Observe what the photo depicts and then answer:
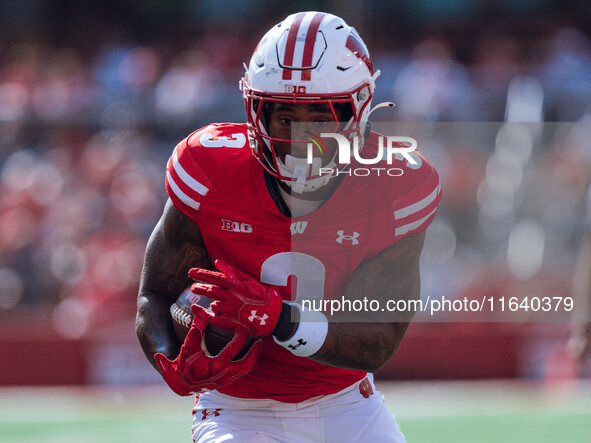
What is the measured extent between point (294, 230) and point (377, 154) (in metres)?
0.34

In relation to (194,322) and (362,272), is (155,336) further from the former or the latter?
(362,272)

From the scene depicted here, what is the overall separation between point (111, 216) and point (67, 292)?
68 centimetres

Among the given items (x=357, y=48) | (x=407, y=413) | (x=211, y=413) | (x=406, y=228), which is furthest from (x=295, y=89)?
(x=407, y=413)

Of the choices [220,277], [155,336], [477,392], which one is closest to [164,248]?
[155,336]

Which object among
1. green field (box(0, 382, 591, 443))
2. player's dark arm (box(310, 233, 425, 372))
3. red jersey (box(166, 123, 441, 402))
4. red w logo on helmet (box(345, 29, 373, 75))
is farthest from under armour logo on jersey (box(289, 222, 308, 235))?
green field (box(0, 382, 591, 443))

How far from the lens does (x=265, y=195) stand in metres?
2.62

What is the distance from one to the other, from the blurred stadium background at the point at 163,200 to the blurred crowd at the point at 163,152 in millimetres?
15

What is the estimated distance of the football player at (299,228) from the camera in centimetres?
254

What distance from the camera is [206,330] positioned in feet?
7.89

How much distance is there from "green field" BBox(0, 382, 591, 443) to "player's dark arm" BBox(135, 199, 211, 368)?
9.05 feet

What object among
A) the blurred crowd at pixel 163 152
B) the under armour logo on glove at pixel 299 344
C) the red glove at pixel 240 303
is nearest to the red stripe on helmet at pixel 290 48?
the red glove at pixel 240 303

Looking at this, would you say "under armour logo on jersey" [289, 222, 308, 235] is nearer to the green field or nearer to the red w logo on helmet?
the red w logo on helmet

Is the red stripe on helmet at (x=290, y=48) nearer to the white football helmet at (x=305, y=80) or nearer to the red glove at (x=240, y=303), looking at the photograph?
the white football helmet at (x=305, y=80)

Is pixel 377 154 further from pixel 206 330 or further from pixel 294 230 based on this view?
pixel 206 330
